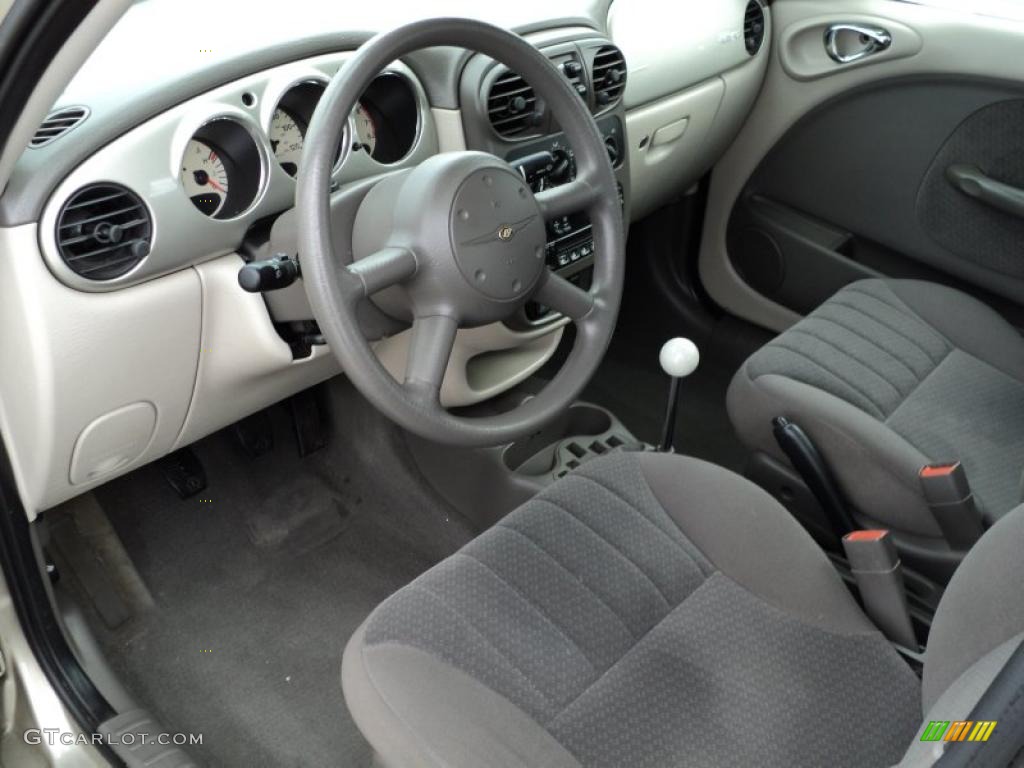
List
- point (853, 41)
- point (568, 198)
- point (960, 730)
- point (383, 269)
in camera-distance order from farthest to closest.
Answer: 1. point (853, 41)
2. point (568, 198)
3. point (383, 269)
4. point (960, 730)

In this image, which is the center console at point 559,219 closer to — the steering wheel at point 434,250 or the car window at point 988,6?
the steering wheel at point 434,250

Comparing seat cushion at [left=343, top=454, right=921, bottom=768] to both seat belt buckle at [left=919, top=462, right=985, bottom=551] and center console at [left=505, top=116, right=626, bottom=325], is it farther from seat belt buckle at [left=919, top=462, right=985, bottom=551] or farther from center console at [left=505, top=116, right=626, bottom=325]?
center console at [left=505, top=116, right=626, bottom=325]

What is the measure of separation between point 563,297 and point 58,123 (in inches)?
24.9

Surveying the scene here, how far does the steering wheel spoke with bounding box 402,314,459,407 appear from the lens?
3.67ft

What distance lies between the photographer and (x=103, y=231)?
114 cm

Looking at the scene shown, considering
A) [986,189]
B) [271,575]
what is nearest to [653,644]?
[271,575]

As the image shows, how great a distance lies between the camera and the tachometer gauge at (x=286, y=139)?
4.31 feet

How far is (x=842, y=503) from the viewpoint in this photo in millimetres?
1479

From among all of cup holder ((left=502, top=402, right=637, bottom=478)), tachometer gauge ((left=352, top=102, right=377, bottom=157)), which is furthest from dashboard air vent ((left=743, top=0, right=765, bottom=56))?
tachometer gauge ((left=352, top=102, right=377, bottom=157))

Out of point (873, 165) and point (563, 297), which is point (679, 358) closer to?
point (563, 297)

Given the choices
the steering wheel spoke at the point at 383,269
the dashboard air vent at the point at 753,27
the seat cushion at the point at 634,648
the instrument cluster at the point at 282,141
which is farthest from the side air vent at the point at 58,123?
the dashboard air vent at the point at 753,27

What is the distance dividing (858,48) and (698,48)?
0.36 meters

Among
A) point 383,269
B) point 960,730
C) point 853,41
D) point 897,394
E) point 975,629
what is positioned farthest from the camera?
point 853,41

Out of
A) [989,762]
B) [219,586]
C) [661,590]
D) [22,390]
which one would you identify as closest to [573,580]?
[661,590]
